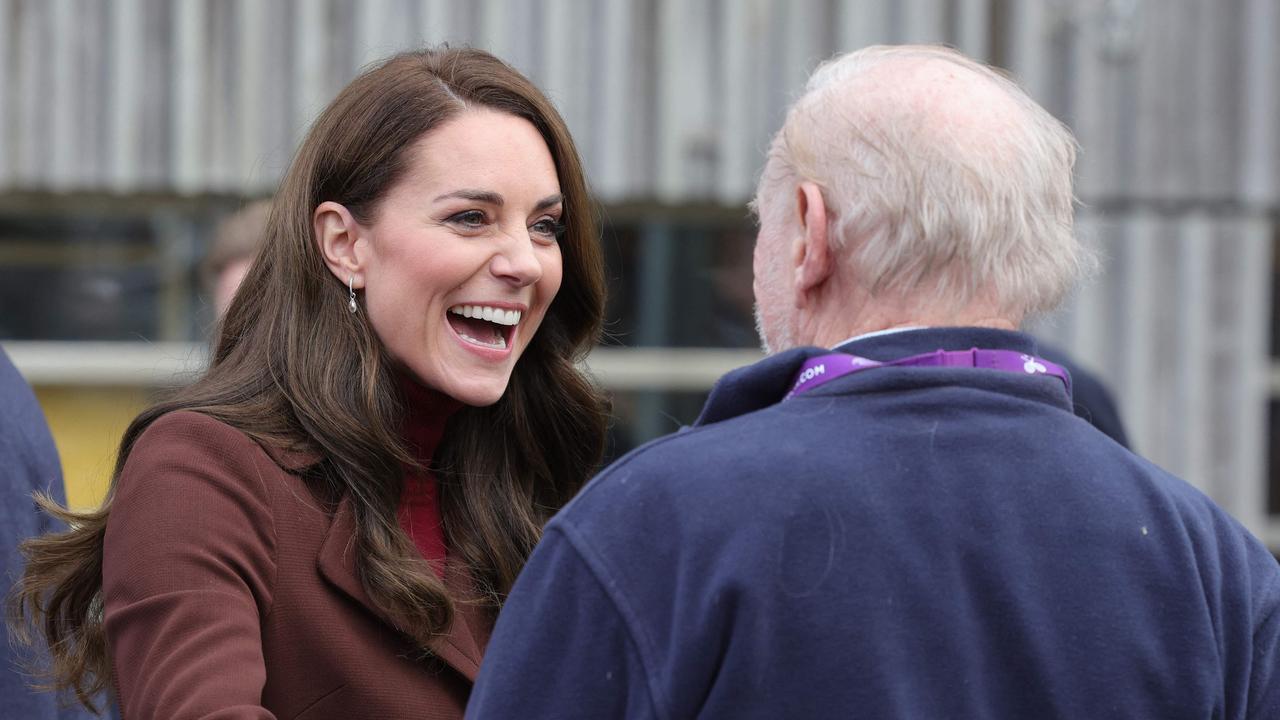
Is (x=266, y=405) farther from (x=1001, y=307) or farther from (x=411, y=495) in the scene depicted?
(x=1001, y=307)

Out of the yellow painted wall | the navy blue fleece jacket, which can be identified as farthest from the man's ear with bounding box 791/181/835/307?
the yellow painted wall

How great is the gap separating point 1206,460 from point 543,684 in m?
4.26

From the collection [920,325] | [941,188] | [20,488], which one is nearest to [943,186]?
[941,188]

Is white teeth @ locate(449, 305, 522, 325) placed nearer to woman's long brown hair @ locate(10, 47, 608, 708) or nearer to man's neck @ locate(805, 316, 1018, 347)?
woman's long brown hair @ locate(10, 47, 608, 708)

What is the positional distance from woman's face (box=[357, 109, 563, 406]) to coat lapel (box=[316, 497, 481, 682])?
0.87 ft

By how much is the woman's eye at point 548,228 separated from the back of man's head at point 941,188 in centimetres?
73

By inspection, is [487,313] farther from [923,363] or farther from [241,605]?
[923,363]

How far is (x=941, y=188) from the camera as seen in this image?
1.49 meters

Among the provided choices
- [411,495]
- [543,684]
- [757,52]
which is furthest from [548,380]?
[757,52]

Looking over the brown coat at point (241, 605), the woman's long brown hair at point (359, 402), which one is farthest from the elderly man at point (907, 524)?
the woman's long brown hair at point (359, 402)

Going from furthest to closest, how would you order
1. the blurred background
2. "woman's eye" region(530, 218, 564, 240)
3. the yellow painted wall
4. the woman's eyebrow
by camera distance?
the yellow painted wall
the blurred background
"woman's eye" region(530, 218, 564, 240)
the woman's eyebrow

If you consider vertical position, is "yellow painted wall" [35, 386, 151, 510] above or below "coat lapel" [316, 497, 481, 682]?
below

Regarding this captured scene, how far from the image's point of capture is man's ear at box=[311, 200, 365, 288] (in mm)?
2137

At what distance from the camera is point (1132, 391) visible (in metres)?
5.21
